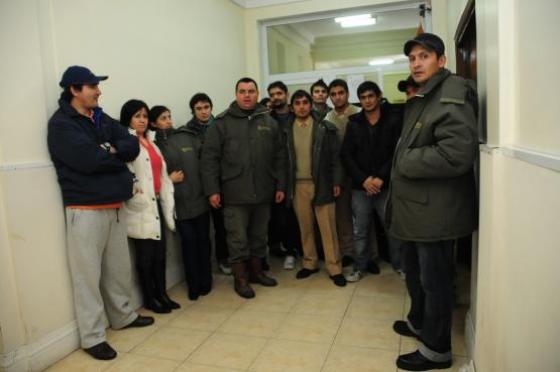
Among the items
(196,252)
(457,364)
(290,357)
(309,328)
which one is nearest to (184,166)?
(196,252)

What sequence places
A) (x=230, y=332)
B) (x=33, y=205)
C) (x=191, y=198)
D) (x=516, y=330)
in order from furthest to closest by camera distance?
1. (x=191, y=198)
2. (x=230, y=332)
3. (x=33, y=205)
4. (x=516, y=330)

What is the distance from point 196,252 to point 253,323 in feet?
2.40

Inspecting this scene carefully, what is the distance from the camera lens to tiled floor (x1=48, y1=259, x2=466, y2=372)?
224cm

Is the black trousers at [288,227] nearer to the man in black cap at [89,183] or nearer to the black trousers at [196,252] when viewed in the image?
the black trousers at [196,252]

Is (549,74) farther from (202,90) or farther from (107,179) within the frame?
(202,90)

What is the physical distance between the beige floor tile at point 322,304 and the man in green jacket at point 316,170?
244 mm

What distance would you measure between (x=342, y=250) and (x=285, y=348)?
1395mm

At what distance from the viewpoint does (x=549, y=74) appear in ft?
3.56

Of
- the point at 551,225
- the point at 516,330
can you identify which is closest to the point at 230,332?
the point at 516,330

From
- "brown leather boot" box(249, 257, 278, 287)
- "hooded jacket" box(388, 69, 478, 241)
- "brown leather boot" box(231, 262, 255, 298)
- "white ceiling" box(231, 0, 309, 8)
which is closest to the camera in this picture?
"hooded jacket" box(388, 69, 478, 241)

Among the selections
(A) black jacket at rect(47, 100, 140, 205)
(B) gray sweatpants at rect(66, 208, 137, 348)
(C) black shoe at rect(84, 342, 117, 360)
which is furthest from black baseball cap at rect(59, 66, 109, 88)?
(C) black shoe at rect(84, 342, 117, 360)

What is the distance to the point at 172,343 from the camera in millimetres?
2496

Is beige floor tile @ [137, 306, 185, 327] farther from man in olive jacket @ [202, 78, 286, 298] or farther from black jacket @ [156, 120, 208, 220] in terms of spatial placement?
black jacket @ [156, 120, 208, 220]

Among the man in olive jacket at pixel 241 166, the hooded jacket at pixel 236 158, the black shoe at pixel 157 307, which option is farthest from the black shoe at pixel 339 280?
the black shoe at pixel 157 307
